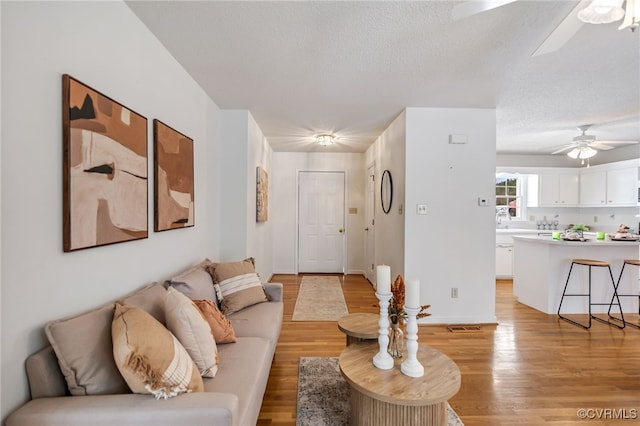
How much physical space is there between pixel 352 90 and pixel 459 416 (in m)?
2.65

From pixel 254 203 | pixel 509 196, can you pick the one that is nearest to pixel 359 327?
pixel 254 203

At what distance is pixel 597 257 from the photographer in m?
3.67

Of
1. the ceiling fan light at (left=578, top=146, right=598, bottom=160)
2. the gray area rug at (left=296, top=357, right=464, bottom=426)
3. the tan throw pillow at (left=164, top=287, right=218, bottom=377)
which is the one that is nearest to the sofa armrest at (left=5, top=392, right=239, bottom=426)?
the tan throw pillow at (left=164, top=287, right=218, bottom=377)

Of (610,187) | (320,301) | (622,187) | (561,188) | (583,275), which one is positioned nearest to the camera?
(583,275)

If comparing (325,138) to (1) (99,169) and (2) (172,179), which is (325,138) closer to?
(2) (172,179)

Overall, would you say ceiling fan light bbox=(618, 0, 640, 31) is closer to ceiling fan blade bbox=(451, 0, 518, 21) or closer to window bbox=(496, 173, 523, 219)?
ceiling fan blade bbox=(451, 0, 518, 21)

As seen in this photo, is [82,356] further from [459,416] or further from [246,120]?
[246,120]

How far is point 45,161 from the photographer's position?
1.20 m

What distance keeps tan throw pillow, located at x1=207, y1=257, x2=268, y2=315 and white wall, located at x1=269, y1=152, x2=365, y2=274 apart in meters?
3.27

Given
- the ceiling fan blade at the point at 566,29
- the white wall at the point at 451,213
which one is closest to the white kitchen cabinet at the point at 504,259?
the white wall at the point at 451,213

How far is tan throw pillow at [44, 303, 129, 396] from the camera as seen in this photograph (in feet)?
3.71

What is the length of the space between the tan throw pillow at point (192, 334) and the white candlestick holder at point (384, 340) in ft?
2.69

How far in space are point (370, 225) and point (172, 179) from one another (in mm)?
3740

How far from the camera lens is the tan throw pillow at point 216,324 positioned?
1762 mm
